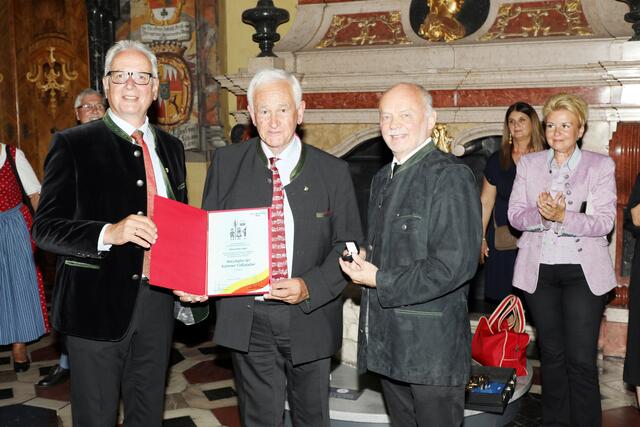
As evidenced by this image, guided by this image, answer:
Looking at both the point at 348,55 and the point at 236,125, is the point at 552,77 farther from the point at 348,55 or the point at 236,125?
the point at 236,125

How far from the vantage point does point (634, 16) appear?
14.8 ft

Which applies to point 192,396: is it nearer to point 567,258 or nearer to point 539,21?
point 567,258

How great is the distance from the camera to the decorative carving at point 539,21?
4984 millimetres

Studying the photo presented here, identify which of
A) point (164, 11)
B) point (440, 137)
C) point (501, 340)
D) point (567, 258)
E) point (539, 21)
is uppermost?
point (164, 11)

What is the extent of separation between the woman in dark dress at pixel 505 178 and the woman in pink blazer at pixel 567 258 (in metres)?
1.05

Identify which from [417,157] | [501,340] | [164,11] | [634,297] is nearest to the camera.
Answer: [417,157]

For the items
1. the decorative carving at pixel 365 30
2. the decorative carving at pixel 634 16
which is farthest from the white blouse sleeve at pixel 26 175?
the decorative carving at pixel 634 16

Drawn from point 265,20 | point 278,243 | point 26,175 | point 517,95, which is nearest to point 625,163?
point 517,95

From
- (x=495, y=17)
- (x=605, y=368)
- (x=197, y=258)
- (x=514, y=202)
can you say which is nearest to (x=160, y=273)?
(x=197, y=258)

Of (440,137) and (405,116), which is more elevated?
(440,137)

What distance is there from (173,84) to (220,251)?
419 cm

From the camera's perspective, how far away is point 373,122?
5.44m

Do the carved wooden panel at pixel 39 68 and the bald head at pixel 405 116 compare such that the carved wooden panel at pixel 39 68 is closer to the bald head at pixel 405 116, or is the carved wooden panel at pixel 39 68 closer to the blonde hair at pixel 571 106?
the blonde hair at pixel 571 106

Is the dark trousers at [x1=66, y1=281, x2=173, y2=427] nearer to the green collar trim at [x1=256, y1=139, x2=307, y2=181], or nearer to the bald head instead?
the green collar trim at [x1=256, y1=139, x2=307, y2=181]
